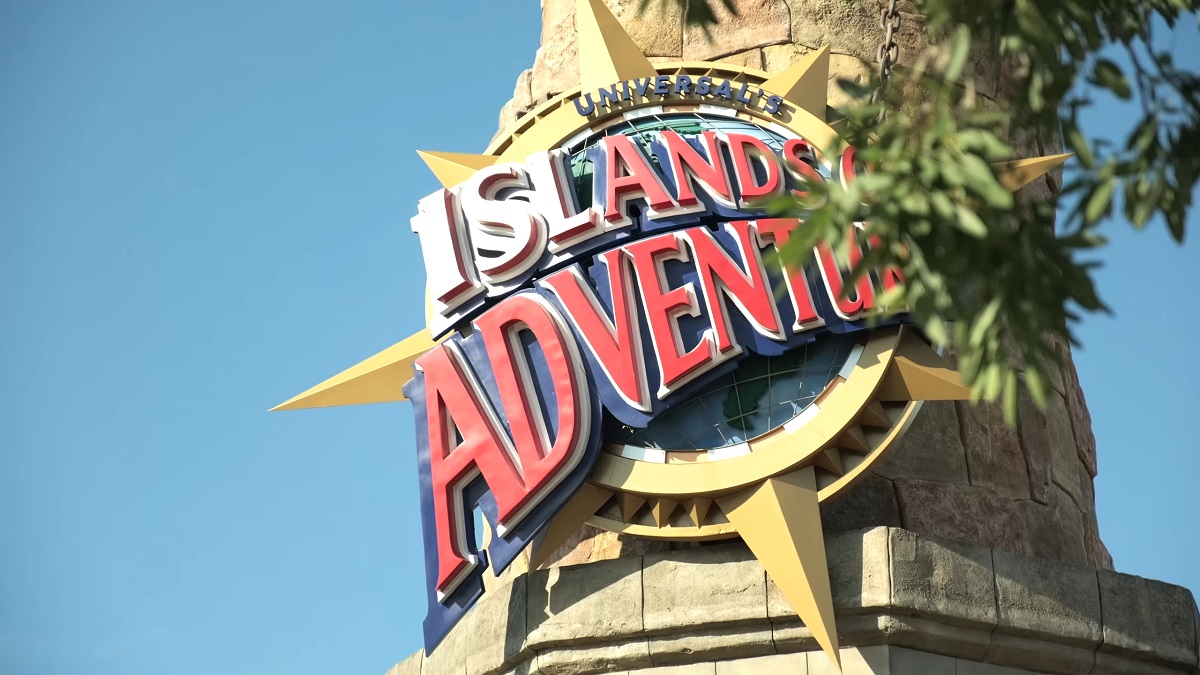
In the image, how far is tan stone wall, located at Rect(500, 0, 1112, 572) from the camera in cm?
1205

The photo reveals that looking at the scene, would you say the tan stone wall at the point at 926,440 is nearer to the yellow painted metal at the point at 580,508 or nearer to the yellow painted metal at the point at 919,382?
the yellow painted metal at the point at 580,508

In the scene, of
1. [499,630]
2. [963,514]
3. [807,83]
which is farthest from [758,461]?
[807,83]

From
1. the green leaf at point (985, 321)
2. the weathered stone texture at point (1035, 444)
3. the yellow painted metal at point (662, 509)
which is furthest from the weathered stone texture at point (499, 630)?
the green leaf at point (985, 321)

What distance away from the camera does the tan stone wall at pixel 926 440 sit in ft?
39.5

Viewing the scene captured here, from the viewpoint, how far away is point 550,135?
1266cm

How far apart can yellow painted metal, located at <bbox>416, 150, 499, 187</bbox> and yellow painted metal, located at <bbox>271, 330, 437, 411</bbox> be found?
142 cm

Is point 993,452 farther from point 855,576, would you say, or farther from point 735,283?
point 735,283

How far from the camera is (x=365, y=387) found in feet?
39.8

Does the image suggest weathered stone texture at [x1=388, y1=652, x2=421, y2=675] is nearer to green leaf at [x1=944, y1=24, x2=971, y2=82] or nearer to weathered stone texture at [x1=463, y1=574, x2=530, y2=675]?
weathered stone texture at [x1=463, y1=574, x2=530, y2=675]

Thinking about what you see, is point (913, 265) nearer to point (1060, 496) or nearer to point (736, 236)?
point (736, 236)

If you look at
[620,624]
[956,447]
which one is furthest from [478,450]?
[956,447]

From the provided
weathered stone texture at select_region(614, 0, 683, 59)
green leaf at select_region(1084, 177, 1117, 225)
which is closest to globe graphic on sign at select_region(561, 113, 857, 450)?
weathered stone texture at select_region(614, 0, 683, 59)

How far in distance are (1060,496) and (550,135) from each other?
196 inches

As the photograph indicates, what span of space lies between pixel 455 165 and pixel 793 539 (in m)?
4.22
